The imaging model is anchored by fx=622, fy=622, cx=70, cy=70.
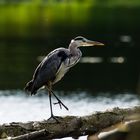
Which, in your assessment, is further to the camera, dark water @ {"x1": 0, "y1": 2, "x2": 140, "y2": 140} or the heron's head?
dark water @ {"x1": 0, "y1": 2, "x2": 140, "y2": 140}

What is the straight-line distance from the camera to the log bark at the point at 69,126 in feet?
35.3

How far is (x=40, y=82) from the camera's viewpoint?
12.4 meters

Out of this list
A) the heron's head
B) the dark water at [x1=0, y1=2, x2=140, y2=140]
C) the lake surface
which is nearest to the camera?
the heron's head

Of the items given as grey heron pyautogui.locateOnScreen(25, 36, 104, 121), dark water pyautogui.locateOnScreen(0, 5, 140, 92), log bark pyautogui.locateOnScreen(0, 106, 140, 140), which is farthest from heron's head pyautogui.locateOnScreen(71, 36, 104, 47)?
dark water pyautogui.locateOnScreen(0, 5, 140, 92)

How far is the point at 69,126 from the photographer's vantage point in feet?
36.5

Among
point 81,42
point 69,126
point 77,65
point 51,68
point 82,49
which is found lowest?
Result: point 82,49

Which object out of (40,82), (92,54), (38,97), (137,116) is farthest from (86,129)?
(92,54)

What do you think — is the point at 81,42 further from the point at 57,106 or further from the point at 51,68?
the point at 57,106

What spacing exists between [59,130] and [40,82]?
1600mm

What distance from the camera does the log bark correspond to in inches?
424

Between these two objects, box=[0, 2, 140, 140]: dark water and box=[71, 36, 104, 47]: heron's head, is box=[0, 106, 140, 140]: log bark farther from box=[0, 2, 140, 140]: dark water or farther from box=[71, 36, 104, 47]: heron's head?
box=[71, 36, 104, 47]: heron's head

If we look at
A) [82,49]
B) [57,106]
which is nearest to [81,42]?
[57,106]

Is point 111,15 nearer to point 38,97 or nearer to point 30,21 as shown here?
point 30,21

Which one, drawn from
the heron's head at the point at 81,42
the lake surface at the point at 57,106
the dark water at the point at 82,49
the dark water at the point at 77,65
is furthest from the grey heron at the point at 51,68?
the dark water at the point at 82,49
